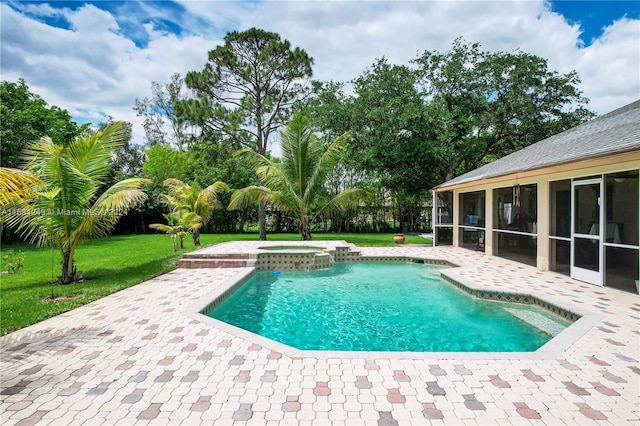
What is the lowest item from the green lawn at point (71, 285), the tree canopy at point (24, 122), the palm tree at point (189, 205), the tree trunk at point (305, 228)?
the green lawn at point (71, 285)

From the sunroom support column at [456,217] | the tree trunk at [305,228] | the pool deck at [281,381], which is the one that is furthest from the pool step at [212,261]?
the sunroom support column at [456,217]

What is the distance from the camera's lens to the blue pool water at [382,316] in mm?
5098

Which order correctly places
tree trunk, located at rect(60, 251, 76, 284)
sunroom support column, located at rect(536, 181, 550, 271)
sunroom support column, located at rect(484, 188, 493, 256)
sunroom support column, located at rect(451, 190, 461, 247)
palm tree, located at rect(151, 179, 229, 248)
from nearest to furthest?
1. tree trunk, located at rect(60, 251, 76, 284)
2. sunroom support column, located at rect(536, 181, 550, 271)
3. sunroom support column, located at rect(484, 188, 493, 256)
4. palm tree, located at rect(151, 179, 229, 248)
5. sunroom support column, located at rect(451, 190, 461, 247)

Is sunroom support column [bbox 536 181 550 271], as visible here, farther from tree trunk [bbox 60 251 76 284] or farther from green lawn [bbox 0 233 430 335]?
tree trunk [bbox 60 251 76 284]

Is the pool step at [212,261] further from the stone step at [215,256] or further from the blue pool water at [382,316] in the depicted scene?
the blue pool water at [382,316]

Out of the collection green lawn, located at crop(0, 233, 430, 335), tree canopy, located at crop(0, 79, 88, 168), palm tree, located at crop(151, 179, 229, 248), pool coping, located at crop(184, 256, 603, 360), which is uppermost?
tree canopy, located at crop(0, 79, 88, 168)

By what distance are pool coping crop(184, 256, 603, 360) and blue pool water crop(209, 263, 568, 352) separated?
20 centimetres

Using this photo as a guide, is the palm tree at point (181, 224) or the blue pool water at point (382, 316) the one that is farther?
the palm tree at point (181, 224)

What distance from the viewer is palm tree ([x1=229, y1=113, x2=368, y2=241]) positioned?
15898 mm

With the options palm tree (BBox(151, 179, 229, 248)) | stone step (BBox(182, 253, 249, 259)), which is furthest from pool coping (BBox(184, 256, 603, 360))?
palm tree (BBox(151, 179, 229, 248))

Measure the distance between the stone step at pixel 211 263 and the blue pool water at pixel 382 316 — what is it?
125 cm

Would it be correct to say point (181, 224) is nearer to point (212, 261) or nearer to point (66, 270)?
point (212, 261)

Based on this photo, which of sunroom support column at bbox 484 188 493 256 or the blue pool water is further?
sunroom support column at bbox 484 188 493 256

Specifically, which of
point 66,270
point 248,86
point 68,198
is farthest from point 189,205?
point 248,86
